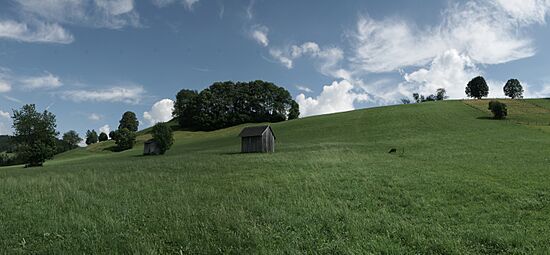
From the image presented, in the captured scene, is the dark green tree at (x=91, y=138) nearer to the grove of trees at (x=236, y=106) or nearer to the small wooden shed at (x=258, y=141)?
the grove of trees at (x=236, y=106)

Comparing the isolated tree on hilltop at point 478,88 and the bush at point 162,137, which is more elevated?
the isolated tree on hilltop at point 478,88

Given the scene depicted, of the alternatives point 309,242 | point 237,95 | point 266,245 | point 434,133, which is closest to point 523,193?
→ point 309,242

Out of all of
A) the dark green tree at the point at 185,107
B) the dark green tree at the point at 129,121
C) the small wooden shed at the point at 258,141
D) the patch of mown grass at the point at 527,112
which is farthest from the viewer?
the dark green tree at the point at 129,121

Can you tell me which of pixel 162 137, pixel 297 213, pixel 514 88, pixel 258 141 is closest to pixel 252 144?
pixel 258 141

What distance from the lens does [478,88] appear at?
126312 millimetres

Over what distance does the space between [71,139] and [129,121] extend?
3722cm

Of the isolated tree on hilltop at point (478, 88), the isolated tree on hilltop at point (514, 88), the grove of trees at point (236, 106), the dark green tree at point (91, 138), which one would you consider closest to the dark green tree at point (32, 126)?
the grove of trees at point (236, 106)

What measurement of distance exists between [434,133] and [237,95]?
85.5 metres

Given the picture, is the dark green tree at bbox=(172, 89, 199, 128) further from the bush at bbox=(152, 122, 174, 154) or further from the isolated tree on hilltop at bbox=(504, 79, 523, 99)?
the isolated tree on hilltop at bbox=(504, 79, 523, 99)

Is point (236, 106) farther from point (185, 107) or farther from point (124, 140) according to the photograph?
point (124, 140)

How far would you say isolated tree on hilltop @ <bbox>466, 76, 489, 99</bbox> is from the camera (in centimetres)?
12562

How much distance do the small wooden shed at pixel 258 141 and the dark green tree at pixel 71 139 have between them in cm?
14241

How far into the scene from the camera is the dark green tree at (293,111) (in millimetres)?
129125

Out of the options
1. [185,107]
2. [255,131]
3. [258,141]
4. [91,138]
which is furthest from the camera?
[91,138]
